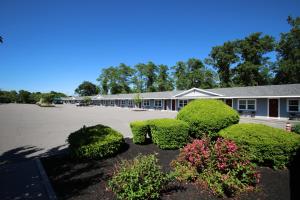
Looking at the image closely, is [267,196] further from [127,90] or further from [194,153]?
[127,90]

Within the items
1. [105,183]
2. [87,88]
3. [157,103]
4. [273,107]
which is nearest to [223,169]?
[105,183]

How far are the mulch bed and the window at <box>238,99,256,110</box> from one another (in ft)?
71.3

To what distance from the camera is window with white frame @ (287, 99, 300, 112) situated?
2195 centimetres

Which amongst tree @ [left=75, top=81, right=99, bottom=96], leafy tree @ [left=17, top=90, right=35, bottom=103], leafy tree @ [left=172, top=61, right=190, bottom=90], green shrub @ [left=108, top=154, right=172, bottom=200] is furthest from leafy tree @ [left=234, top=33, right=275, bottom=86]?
tree @ [left=75, top=81, right=99, bottom=96]

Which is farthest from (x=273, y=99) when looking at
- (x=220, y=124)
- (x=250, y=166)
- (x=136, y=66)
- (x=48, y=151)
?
(x=136, y=66)

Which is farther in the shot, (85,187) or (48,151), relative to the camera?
(48,151)

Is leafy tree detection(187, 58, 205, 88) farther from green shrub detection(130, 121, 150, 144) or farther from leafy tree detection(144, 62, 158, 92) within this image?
green shrub detection(130, 121, 150, 144)

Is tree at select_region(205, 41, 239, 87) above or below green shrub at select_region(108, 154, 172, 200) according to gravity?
above

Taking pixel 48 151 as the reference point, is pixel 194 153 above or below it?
above

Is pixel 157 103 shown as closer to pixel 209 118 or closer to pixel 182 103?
pixel 182 103

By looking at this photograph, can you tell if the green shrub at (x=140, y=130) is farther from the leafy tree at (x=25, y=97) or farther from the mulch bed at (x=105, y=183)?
the leafy tree at (x=25, y=97)

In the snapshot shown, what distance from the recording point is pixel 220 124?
810 cm

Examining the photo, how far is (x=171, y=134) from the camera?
809cm

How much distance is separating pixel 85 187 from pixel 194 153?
3.03 meters
